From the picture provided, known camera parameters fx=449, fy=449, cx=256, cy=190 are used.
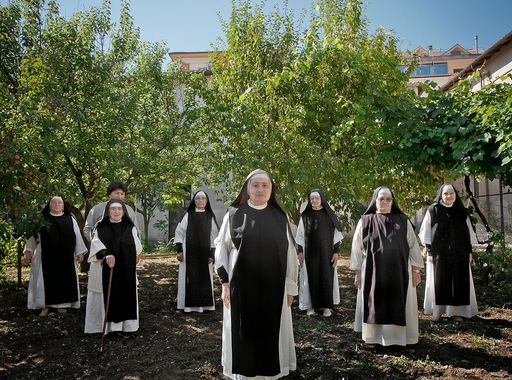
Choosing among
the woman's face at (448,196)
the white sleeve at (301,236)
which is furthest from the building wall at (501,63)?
the white sleeve at (301,236)

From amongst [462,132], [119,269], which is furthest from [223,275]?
[462,132]

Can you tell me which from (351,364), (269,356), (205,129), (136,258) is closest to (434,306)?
(351,364)

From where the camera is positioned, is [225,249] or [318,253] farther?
[318,253]

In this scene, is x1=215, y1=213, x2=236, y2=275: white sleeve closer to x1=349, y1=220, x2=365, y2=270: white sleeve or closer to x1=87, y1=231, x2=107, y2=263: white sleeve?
x1=349, y1=220, x2=365, y2=270: white sleeve

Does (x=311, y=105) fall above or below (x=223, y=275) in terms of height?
above

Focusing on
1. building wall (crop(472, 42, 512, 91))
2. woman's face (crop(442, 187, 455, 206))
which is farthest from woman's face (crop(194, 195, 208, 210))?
building wall (crop(472, 42, 512, 91))

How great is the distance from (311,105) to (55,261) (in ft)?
17.8

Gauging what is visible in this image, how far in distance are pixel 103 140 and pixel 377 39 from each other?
6.29 metres

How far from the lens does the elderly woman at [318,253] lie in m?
7.29

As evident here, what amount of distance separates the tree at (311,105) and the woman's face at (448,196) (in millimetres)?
1142

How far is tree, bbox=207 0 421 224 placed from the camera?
7734 millimetres

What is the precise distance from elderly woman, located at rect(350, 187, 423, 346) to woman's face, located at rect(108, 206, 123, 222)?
3284mm

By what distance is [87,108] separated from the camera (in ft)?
29.7

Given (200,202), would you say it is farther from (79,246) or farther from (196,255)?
(79,246)
